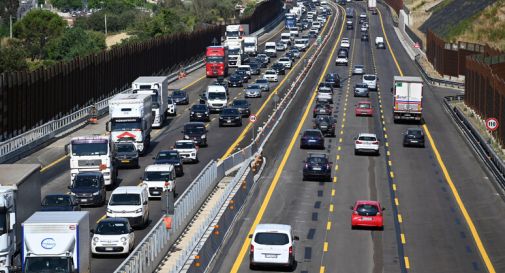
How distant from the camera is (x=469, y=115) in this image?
96.6 meters

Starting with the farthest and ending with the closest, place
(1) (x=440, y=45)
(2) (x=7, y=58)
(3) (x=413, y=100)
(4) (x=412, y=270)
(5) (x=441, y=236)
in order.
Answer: (2) (x=7, y=58) < (1) (x=440, y=45) < (3) (x=413, y=100) < (5) (x=441, y=236) < (4) (x=412, y=270)

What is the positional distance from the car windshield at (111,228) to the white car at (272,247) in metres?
5.40

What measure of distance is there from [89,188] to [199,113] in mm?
36666

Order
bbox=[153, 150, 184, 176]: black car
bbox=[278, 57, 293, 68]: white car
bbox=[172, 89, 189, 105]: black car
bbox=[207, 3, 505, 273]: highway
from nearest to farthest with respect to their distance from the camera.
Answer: bbox=[207, 3, 505, 273]: highway, bbox=[153, 150, 184, 176]: black car, bbox=[172, 89, 189, 105]: black car, bbox=[278, 57, 293, 68]: white car

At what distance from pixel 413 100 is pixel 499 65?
10.2m

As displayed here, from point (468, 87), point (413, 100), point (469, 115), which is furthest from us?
point (468, 87)

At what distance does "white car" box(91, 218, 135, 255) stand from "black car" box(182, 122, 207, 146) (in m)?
33.5

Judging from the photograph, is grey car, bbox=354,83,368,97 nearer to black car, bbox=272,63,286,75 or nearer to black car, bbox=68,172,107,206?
black car, bbox=272,63,286,75

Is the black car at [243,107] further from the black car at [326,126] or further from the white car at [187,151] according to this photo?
the white car at [187,151]

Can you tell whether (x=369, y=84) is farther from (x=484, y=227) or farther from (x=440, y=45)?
(x=484, y=227)

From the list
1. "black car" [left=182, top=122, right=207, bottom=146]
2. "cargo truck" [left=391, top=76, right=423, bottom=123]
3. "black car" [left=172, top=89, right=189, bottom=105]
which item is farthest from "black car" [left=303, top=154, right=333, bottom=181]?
"black car" [left=172, top=89, right=189, bottom=105]

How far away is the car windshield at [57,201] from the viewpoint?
4681cm

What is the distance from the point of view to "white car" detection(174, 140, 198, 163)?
6912cm

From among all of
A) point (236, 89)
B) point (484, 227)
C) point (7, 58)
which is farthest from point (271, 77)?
point (484, 227)
